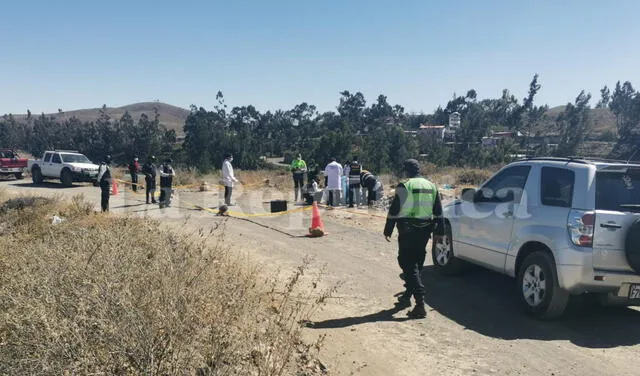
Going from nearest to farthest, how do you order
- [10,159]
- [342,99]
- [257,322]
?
[257,322] → [10,159] → [342,99]

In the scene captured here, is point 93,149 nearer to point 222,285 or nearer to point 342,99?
point 342,99

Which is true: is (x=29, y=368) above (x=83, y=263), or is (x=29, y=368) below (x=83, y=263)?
below

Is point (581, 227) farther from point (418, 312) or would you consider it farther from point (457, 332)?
point (418, 312)

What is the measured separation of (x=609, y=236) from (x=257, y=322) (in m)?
3.88

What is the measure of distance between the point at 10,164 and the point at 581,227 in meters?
29.8

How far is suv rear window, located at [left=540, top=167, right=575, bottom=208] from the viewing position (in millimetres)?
5613

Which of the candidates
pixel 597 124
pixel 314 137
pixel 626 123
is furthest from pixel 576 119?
pixel 314 137

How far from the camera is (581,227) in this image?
17.3 feet

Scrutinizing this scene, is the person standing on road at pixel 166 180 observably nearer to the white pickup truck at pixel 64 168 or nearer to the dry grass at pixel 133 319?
the white pickup truck at pixel 64 168

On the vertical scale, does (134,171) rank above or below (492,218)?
below

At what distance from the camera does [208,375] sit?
3541 mm

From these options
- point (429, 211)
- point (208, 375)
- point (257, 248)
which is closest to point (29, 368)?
point (208, 375)

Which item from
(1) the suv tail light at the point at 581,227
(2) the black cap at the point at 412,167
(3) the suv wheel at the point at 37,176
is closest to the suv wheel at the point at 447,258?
(2) the black cap at the point at 412,167

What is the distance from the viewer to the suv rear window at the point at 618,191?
531 cm
